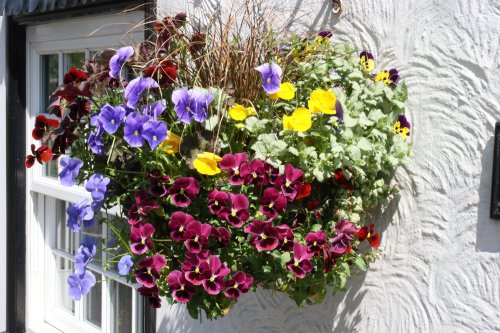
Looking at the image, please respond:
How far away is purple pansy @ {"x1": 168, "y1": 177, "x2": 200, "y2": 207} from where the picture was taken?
156 centimetres

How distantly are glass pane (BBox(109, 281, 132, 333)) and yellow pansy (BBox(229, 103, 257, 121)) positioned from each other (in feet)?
5.62

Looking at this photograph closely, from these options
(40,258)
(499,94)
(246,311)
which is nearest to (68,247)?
(40,258)

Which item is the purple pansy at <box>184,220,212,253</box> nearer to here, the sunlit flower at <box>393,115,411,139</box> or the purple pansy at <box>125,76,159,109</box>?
the purple pansy at <box>125,76,159,109</box>

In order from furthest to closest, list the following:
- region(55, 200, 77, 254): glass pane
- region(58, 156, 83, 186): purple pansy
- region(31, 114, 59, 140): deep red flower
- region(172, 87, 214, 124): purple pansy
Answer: region(55, 200, 77, 254): glass pane, region(31, 114, 59, 140): deep red flower, region(58, 156, 83, 186): purple pansy, region(172, 87, 214, 124): purple pansy

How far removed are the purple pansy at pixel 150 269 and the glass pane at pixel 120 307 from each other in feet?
5.36

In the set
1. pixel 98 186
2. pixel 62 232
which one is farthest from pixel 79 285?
pixel 62 232

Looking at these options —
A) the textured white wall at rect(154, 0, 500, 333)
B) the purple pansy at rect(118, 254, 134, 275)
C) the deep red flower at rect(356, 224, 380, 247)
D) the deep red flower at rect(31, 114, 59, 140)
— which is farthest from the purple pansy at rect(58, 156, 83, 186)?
the textured white wall at rect(154, 0, 500, 333)

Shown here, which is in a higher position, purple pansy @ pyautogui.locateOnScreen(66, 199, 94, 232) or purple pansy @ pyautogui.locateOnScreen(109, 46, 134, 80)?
purple pansy @ pyautogui.locateOnScreen(109, 46, 134, 80)

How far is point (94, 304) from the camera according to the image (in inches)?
137

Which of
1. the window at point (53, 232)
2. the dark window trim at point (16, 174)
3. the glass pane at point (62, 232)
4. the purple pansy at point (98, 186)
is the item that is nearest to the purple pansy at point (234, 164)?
the purple pansy at point (98, 186)

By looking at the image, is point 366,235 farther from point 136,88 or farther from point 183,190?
point 136,88

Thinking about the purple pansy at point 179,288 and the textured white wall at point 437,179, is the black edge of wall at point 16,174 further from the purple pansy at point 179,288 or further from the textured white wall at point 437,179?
the purple pansy at point 179,288

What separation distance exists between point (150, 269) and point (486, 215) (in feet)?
2.65

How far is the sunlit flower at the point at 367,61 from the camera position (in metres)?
1.81
